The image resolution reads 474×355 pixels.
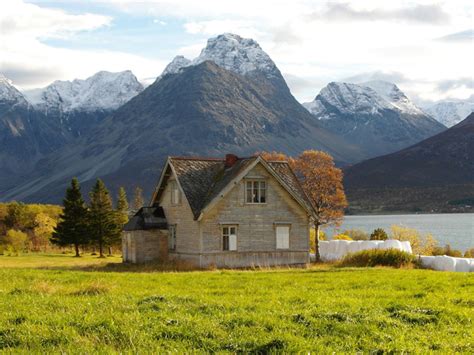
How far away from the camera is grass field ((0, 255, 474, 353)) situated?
12984 millimetres

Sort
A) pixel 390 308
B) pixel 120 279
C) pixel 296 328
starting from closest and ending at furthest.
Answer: pixel 296 328
pixel 390 308
pixel 120 279

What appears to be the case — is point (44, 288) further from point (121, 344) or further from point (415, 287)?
point (415, 287)

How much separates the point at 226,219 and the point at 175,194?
5.58 m

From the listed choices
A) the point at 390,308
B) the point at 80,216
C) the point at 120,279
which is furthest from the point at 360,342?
the point at 80,216

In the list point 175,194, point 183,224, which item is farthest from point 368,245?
point 175,194

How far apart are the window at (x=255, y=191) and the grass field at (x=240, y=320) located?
86.8 feet

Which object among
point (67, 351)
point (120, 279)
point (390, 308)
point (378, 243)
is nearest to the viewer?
point (67, 351)

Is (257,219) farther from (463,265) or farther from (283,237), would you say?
(463,265)

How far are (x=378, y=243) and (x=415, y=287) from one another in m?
26.8

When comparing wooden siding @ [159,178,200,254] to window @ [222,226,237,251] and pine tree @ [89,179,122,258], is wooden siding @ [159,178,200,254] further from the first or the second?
pine tree @ [89,179,122,258]

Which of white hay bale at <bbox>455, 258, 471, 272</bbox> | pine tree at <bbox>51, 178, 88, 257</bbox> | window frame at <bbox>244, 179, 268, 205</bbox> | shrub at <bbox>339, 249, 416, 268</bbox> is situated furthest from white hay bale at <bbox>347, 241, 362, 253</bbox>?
pine tree at <bbox>51, 178, 88, 257</bbox>

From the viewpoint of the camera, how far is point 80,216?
262 ft

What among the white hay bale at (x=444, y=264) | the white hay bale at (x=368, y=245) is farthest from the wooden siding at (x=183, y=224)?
the white hay bale at (x=444, y=264)

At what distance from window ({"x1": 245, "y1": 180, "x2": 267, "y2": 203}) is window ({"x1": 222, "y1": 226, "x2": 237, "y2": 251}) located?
253 centimetres
